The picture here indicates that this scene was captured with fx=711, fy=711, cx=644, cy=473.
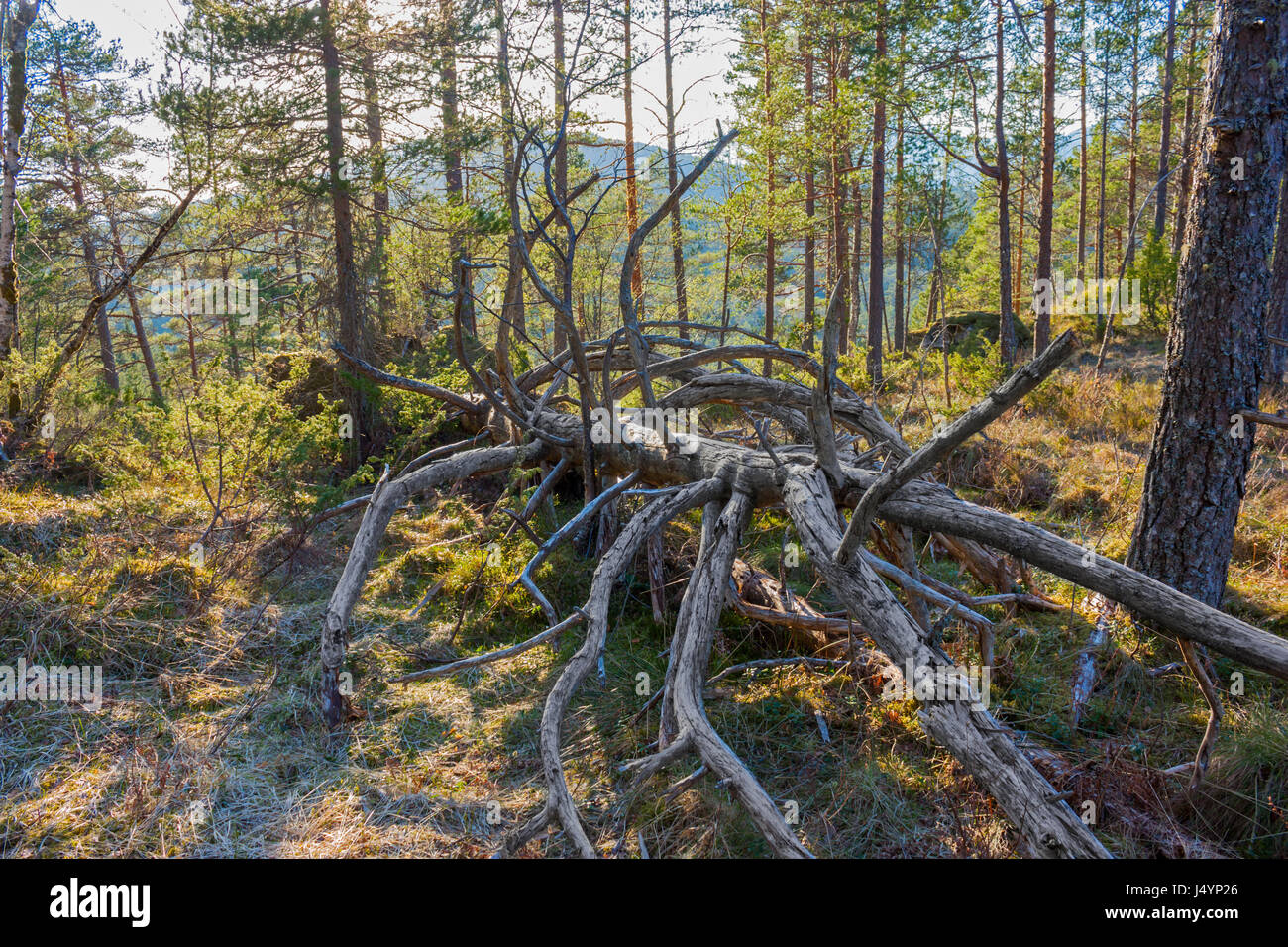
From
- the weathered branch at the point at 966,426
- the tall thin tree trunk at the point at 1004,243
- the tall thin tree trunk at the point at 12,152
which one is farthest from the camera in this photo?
the tall thin tree trunk at the point at 1004,243

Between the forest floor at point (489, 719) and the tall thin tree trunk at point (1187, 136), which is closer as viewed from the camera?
the forest floor at point (489, 719)

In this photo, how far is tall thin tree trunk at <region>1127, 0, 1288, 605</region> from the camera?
11.9 feet

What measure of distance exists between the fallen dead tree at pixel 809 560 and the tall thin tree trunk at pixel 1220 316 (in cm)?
100

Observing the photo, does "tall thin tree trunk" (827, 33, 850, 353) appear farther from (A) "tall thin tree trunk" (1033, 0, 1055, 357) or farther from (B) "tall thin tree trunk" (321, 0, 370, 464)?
(B) "tall thin tree trunk" (321, 0, 370, 464)

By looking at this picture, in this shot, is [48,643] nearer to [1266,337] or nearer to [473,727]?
[473,727]

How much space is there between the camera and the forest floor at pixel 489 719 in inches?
110

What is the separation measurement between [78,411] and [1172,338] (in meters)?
11.1

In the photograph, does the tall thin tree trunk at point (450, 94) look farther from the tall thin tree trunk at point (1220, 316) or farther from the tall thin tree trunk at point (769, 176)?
the tall thin tree trunk at point (1220, 316)

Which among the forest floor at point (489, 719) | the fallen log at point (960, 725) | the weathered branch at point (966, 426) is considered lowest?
the forest floor at point (489, 719)

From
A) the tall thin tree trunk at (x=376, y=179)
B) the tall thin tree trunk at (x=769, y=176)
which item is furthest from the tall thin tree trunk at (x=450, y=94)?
the tall thin tree trunk at (x=769, y=176)

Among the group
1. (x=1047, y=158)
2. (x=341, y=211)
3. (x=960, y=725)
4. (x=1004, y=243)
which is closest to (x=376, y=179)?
(x=341, y=211)

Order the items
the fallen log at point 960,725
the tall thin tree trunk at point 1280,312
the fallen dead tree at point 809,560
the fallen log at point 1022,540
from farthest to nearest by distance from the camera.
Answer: the tall thin tree trunk at point 1280,312 → the fallen log at point 1022,540 → the fallen dead tree at point 809,560 → the fallen log at point 960,725

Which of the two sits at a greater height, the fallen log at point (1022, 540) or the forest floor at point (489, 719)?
the fallen log at point (1022, 540)

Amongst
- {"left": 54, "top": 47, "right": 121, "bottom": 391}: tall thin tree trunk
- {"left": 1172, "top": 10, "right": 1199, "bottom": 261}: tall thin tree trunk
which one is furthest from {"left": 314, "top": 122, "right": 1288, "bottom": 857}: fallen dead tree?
{"left": 1172, "top": 10, "right": 1199, "bottom": 261}: tall thin tree trunk
